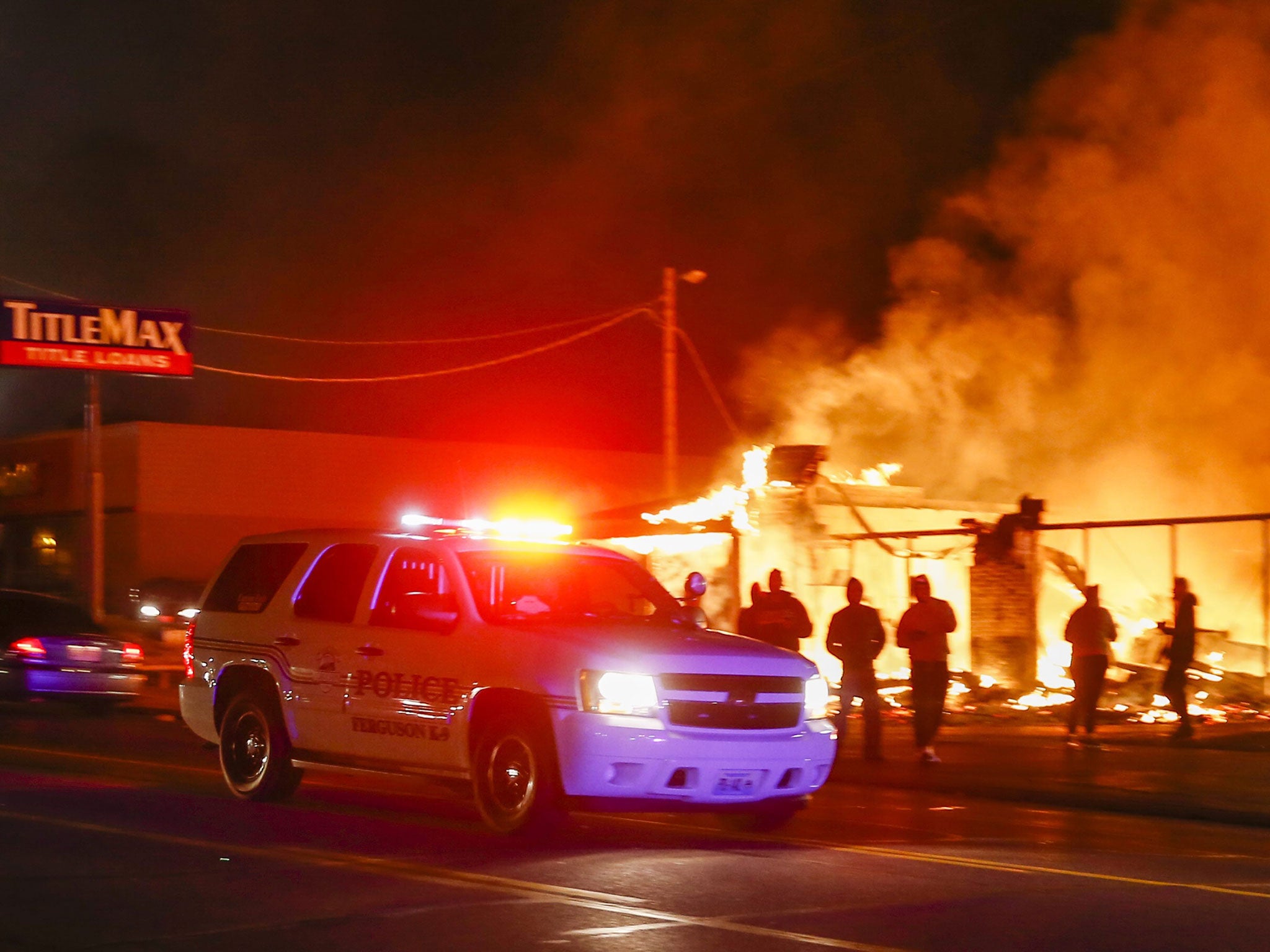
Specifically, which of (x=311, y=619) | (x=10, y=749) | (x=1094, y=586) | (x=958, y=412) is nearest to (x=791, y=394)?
(x=958, y=412)

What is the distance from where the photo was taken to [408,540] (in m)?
9.88

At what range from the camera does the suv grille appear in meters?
8.70

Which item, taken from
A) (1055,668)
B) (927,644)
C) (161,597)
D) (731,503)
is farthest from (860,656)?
(161,597)

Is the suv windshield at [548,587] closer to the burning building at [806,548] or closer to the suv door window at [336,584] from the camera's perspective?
the suv door window at [336,584]

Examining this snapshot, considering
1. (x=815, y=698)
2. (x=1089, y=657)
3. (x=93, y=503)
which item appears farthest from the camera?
(x=93, y=503)

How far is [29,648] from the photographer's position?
17875mm

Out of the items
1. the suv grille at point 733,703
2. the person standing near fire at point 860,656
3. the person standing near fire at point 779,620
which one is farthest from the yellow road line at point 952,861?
the person standing near fire at point 860,656

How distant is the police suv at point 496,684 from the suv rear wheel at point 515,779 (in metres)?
0.01

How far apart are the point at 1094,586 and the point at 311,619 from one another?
8926 mm

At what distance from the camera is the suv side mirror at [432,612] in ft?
30.5

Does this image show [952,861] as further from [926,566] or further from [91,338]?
[91,338]

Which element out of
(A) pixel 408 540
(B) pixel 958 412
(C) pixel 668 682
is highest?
(B) pixel 958 412

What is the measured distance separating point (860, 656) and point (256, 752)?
6.39 meters

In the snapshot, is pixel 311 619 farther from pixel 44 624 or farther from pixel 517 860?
pixel 44 624
